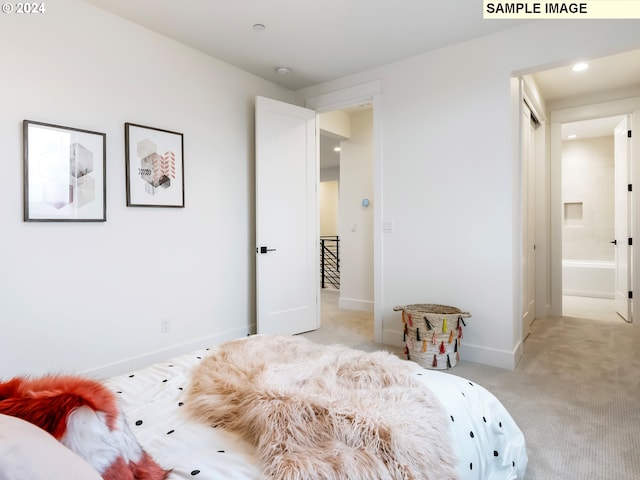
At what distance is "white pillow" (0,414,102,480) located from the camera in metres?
0.54

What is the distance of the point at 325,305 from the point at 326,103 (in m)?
2.95

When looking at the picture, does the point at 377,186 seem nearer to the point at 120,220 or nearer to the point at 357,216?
the point at 357,216

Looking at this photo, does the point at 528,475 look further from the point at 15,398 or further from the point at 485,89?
the point at 485,89

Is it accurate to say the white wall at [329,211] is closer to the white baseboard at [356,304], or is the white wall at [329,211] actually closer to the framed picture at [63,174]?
the white baseboard at [356,304]

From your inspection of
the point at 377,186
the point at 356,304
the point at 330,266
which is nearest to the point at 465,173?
the point at 377,186

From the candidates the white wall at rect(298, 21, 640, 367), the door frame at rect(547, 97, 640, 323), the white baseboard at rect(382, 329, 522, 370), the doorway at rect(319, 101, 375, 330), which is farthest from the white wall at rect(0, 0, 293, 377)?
the door frame at rect(547, 97, 640, 323)

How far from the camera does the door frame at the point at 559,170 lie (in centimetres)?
414

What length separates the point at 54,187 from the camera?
2375 millimetres

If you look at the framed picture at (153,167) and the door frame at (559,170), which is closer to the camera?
the framed picture at (153,167)

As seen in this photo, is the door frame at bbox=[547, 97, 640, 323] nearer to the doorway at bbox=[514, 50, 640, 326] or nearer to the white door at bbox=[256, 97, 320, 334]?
the doorway at bbox=[514, 50, 640, 326]

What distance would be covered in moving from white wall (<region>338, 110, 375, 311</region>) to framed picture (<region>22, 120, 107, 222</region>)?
11.1 ft

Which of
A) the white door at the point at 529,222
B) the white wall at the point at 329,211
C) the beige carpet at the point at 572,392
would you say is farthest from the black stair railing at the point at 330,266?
the white door at the point at 529,222

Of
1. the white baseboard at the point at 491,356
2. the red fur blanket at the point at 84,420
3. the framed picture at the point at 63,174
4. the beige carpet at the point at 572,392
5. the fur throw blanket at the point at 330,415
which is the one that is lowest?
the beige carpet at the point at 572,392

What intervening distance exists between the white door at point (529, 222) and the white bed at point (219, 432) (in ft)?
8.56
